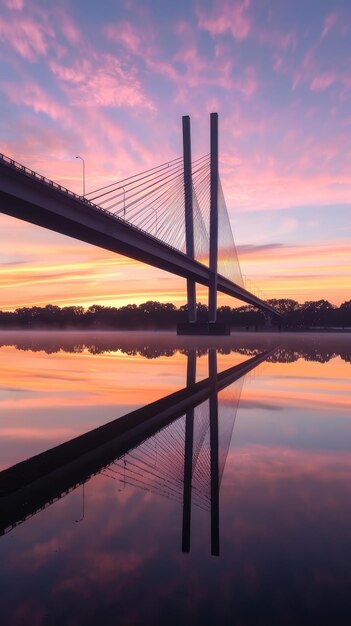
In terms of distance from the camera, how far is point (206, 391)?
49.1 ft

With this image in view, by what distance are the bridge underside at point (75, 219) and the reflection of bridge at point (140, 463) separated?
18.8 meters

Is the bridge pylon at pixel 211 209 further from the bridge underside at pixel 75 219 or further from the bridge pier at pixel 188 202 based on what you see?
the bridge underside at pixel 75 219

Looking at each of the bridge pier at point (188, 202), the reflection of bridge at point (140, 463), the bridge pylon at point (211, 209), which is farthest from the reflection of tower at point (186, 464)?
the bridge pylon at point (211, 209)

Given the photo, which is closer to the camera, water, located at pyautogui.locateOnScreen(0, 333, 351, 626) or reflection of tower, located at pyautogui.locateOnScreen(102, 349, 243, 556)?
water, located at pyautogui.locateOnScreen(0, 333, 351, 626)

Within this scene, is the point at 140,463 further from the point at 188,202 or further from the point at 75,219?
the point at 188,202

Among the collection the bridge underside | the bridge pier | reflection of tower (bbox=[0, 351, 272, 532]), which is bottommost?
reflection of tower (bbox=[0, 351, 272, 532])

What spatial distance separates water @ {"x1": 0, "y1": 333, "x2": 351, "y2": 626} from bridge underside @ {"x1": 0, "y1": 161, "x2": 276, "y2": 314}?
A: 1799 centimetres

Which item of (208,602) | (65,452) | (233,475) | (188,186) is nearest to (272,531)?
(208,602)

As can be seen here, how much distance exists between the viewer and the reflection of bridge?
574 centimetres

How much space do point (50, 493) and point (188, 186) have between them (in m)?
55.8

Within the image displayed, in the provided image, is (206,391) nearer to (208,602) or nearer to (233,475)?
(233,475)

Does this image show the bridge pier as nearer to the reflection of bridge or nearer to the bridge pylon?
the bridge pylon

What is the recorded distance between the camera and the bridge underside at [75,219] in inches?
1029

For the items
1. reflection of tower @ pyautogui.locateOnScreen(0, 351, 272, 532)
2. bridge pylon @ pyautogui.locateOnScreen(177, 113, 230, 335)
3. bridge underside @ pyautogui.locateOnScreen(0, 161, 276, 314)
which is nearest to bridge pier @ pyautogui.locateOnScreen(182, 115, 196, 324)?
bridge pylon @ pyautogui.locateOnScreen(177, 113, 230, 335)
